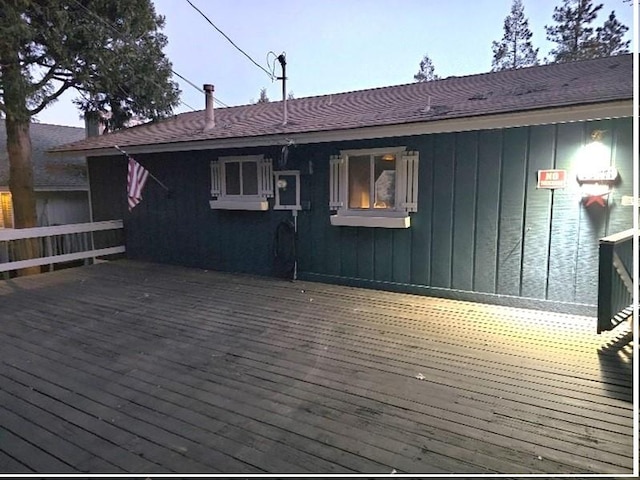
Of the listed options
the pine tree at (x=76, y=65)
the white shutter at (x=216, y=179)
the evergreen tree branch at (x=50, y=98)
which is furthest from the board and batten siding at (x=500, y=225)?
the evergreen tree branch at (x=50, y=98)

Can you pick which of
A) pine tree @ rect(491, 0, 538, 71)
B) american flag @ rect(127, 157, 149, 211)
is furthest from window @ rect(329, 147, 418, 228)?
pine tree @ rect(491, 0, 538, 71)

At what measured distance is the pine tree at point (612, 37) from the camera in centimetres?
1599

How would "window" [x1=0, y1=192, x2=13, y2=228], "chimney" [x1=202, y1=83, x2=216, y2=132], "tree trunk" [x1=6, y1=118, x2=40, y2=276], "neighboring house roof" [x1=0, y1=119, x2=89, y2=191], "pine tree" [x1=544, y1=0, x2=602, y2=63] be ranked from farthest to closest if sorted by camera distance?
"pine tree" [x1=544, y1=0, x2=602, y2=63]
"window" [x1=0, y1=192, x2=13, y2=228]
"neighboring house roof" [x1=0, y1=119, x2=89, y2=191]
"tree trunk" [x1=6, y1=118, x2=40, y2=276]
"chimney" [x1=202, y1=83, x2=216, y2=132]

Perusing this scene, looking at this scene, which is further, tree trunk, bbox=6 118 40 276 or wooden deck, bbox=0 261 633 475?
tree trunk, bbox=6 118 40 276

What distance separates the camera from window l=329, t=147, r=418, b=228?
5008 millimetres

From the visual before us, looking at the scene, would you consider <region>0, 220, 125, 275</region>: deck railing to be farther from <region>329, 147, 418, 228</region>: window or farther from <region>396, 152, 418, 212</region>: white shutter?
<region>396, 152, 418, 212</region>: white shutter

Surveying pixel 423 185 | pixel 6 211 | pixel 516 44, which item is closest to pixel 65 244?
pixel 6 211

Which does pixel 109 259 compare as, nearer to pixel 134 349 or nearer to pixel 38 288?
pixel 38 288

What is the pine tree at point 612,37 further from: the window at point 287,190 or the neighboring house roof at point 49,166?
the neighboring house roof at point 49,166

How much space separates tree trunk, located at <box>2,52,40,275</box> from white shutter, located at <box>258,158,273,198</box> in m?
4.24

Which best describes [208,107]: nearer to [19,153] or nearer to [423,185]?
[19,153]

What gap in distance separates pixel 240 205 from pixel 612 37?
17874mm

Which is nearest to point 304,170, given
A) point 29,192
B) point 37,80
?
point 37,80

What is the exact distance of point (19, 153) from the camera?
7812 mm
